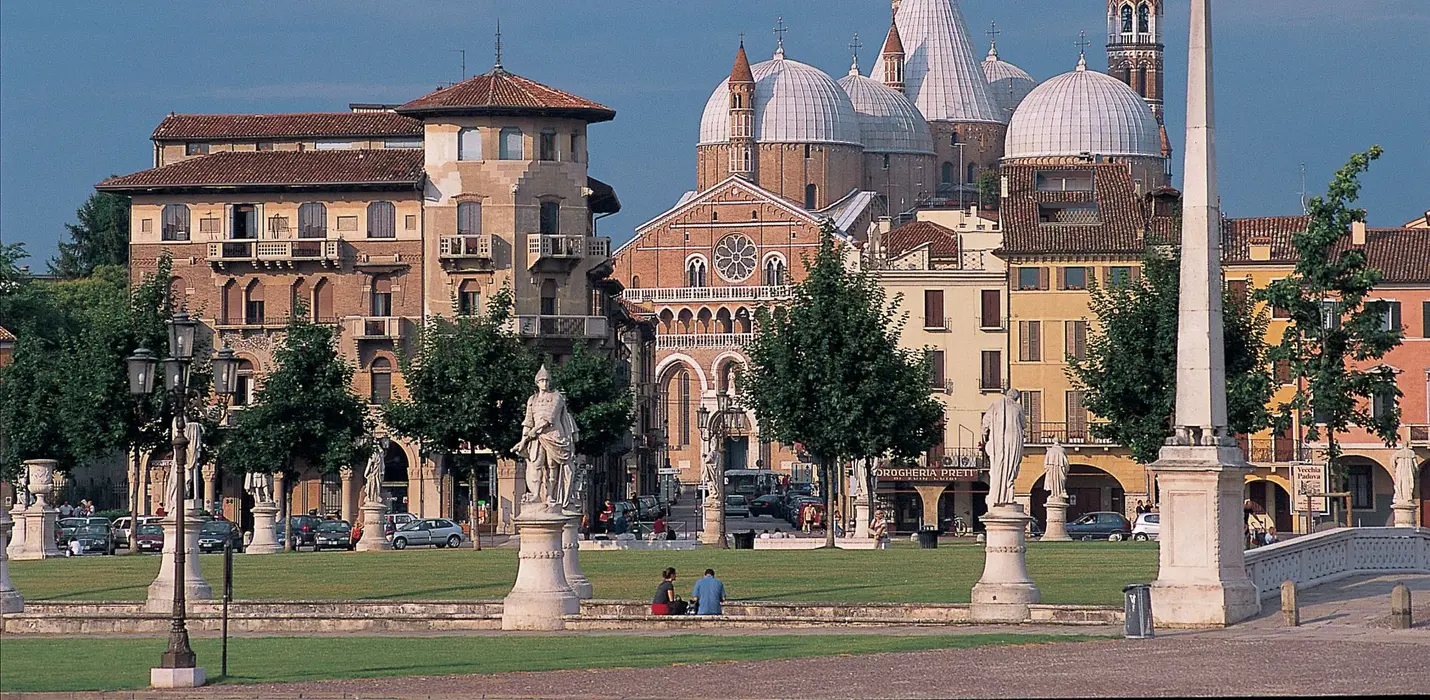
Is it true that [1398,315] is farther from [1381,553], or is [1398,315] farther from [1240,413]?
[1381,553]

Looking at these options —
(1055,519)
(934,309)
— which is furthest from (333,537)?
(934,309)

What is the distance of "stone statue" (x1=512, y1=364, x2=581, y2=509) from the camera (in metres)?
34.7

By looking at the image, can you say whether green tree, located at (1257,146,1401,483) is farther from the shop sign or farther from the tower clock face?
the tower clock face

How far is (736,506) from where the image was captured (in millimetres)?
106688

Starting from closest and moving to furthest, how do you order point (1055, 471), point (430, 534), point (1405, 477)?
point (1405, 477) < point (1055, 471) < point (430, 534)

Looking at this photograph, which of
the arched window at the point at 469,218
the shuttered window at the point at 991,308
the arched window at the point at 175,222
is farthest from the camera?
the arched window at the point at 175,222

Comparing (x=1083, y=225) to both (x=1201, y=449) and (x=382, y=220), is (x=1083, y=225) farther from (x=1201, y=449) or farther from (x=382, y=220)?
(x=1201, y=449)

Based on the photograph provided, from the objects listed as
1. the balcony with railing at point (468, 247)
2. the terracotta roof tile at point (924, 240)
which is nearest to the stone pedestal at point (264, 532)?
the balcony with railing at point (468, 247)

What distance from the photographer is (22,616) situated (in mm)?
35375

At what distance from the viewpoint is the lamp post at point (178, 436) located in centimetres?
2602

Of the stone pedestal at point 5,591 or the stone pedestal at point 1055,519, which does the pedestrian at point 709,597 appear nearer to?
the stone pedestal at point 5,591

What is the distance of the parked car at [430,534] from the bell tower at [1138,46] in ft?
386

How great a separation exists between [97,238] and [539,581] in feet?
315

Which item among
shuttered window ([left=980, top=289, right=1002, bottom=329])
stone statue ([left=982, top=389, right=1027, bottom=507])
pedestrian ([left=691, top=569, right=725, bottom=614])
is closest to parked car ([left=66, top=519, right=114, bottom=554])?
shuttered window ([left=980, top=289, right=1002, bottom=329])
